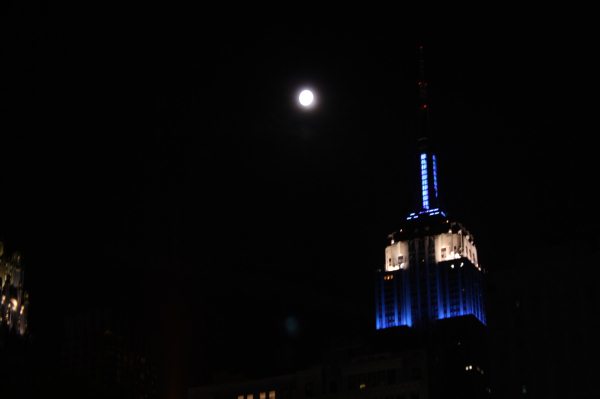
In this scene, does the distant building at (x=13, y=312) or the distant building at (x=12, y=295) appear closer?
the distant building at (x=13, y=312)

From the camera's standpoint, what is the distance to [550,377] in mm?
197750

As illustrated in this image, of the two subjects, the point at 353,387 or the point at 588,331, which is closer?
the point at 353,387

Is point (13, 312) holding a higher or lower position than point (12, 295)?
lower

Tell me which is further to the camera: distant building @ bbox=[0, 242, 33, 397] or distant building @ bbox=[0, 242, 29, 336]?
distant building @ bbox=[0, 242, 29, 336]

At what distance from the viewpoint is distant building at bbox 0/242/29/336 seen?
11631 cm

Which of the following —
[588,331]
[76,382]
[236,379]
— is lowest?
[76,382]

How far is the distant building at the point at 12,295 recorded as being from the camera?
116m

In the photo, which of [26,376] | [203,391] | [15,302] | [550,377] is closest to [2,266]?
[15,302]

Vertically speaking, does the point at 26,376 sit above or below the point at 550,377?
below

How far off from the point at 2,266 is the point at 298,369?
202ft

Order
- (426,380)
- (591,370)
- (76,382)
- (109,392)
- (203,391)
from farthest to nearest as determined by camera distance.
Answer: (591,370), (203,391), (426,380), (109,392), (76,382)

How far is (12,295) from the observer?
118m

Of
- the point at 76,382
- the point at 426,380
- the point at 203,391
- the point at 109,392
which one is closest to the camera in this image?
the point at 76,382

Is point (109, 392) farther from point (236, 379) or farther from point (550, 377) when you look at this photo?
point (550, 377)
